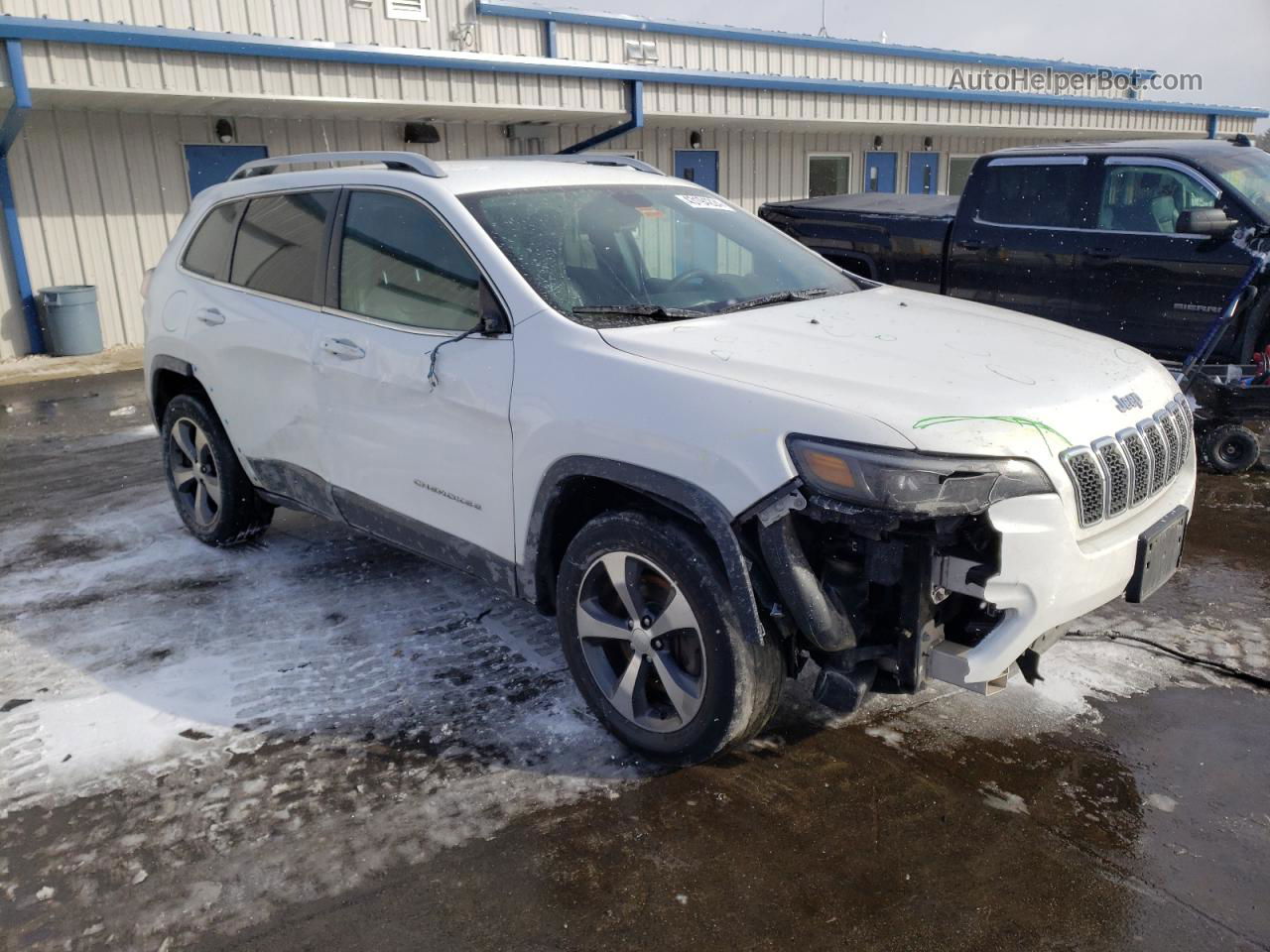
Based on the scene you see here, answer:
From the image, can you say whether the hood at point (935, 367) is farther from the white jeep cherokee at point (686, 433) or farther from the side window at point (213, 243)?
the side window at point (213, 243)

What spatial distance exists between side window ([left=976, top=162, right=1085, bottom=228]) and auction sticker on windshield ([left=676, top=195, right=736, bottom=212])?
151 inches

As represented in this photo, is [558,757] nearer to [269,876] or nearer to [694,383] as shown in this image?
[269,876]

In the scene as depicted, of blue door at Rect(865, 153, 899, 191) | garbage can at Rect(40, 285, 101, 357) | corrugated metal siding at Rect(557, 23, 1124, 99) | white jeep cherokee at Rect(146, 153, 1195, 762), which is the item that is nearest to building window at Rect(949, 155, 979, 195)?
corrugated metal siding at Rect(557, 23, 1124, 99)

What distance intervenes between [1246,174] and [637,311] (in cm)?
549

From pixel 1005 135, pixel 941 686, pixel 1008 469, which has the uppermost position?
pixel 1005 135

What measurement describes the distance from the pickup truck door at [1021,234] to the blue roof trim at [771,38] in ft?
31.6

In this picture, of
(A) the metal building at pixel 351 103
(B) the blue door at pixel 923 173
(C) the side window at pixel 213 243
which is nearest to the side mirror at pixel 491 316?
(C) the side window at pixel 213 243

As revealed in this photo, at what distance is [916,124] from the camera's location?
1814 centimetres

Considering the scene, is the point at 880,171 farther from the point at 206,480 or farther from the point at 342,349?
the point at 342,349

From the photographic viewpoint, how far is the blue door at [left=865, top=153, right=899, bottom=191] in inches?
775

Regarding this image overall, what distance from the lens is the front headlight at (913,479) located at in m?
2.60

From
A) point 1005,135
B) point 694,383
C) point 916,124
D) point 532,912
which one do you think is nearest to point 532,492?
point 694,383

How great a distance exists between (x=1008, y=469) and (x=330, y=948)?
2133 mm

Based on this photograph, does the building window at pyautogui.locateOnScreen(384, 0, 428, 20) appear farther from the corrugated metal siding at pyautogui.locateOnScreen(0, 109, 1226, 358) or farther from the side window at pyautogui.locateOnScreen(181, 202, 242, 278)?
the side window at pyautogui.locateOnScreen(181, 202, 242, 278)
